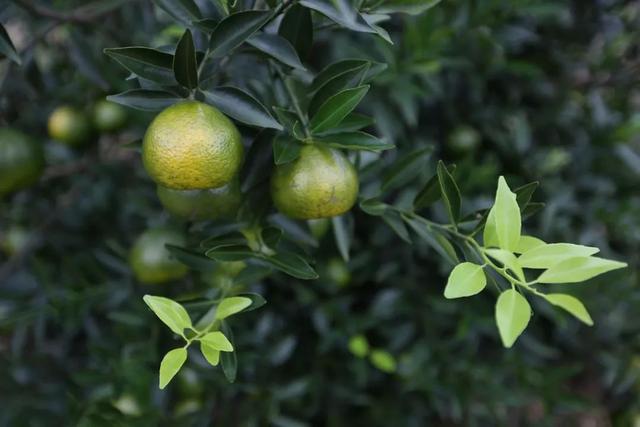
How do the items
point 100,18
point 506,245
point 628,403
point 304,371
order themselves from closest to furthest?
point 506,245 < point 100,18 < point 304,371 < point 628,403

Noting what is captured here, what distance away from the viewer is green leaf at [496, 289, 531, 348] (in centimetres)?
47

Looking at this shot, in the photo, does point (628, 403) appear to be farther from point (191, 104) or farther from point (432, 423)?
point (191, 104)

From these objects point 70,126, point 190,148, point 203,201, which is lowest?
point 70,126

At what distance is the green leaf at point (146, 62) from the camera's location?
597 mm

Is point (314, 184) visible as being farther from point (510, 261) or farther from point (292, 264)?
point (510, 261)

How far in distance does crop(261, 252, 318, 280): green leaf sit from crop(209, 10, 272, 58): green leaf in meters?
0.24

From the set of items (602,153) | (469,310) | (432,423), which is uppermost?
(602,153)

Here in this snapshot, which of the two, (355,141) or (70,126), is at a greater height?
(355,141)

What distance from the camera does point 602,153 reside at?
149 centimetres

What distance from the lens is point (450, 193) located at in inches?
25.8

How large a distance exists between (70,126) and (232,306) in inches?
31.7

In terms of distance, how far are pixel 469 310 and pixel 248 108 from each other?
807 mm

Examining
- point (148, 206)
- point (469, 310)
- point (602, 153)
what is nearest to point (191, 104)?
point (148, 206)

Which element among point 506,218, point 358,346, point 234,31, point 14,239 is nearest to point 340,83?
point 234,31
